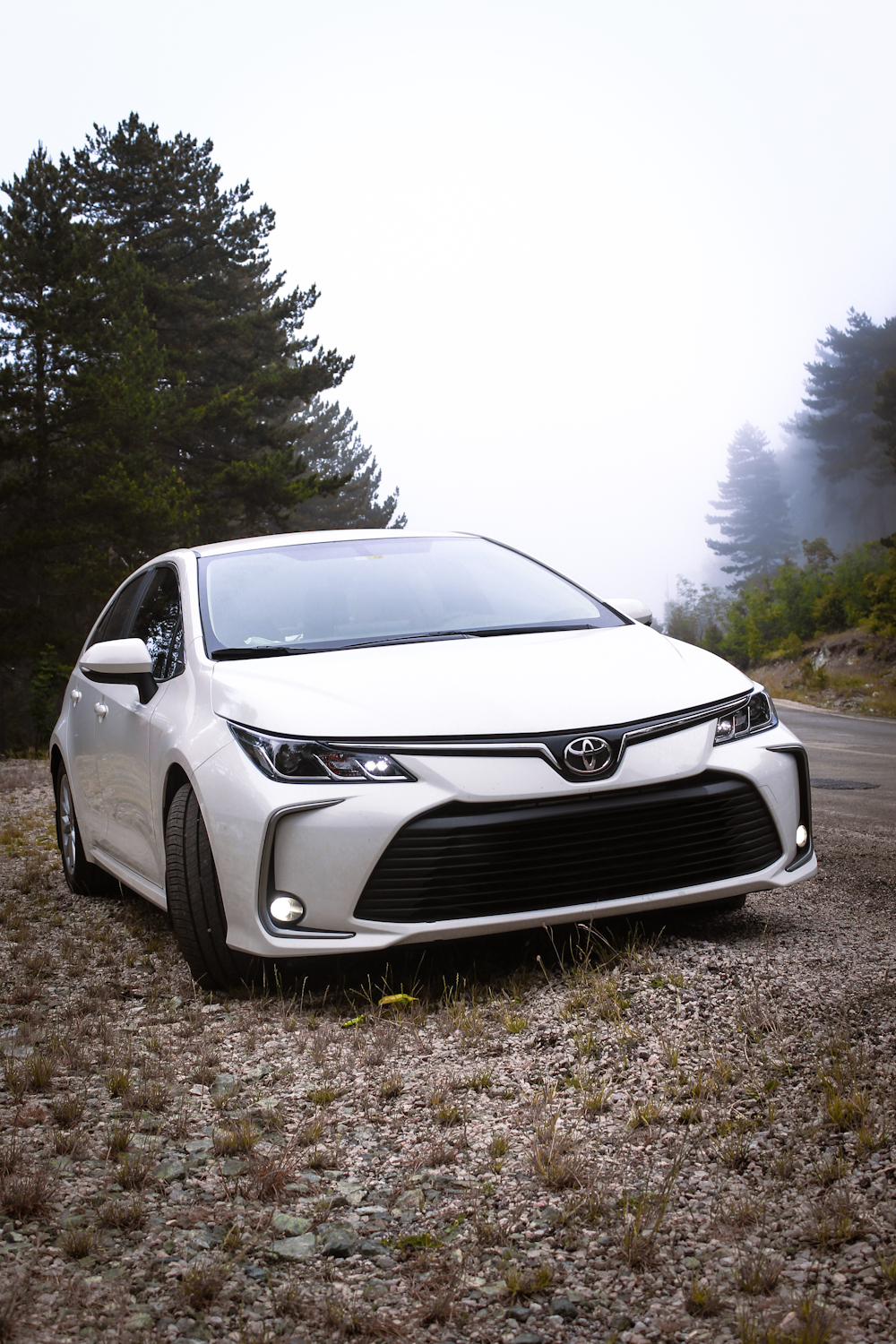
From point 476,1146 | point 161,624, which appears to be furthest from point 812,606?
point 476,1146

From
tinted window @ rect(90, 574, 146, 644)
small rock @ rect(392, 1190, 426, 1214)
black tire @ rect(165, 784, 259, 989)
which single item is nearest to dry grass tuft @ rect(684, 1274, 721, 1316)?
small rock @ rect(392, 1190, 426, 1214)

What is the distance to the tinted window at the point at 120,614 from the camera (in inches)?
229

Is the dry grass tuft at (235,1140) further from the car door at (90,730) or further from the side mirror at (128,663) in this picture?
the car door at (90,730)

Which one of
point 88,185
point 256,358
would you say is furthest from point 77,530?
point 88,185

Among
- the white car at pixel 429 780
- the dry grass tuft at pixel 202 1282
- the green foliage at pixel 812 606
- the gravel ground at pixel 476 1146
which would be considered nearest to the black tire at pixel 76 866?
the white car at pixel 429 780

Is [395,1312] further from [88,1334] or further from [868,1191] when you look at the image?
[868,1191]

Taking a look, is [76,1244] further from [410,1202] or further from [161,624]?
[161,624]

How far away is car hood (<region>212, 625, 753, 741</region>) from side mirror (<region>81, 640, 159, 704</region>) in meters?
0.55

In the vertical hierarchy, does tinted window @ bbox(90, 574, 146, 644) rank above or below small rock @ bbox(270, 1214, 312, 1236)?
above

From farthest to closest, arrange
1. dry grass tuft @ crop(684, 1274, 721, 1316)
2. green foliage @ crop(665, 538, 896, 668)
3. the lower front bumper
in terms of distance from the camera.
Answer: green foliage @ crop(665, 538, 896, 668), the lower front bumper, dry grass tuft @ crop(684, 1274, 721, 1316)

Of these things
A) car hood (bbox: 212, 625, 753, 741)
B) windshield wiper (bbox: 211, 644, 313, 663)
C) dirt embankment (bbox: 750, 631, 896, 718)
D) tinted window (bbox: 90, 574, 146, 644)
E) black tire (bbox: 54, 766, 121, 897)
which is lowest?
dirt embankment (bbox: 750, 631, 896, 718)

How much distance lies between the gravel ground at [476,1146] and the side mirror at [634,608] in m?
1.52

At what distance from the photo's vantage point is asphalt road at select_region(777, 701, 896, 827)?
322 inches

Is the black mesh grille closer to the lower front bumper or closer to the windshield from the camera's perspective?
the lower front bumper
